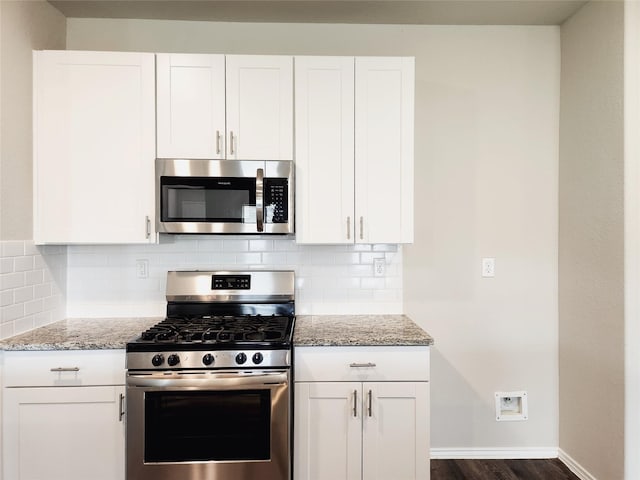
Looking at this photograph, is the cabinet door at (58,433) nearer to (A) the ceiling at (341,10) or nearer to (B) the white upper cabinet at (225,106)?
(B) the white upper cabinet at (225,106)

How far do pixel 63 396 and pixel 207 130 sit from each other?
58.6 inches

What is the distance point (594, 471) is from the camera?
2.25 meters

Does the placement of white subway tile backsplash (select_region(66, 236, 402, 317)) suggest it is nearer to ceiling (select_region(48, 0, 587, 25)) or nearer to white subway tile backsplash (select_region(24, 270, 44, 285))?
white subway tile backsplash (select_region(24, 270, 44, 285))

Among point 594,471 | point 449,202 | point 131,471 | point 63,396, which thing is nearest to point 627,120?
point 449,202

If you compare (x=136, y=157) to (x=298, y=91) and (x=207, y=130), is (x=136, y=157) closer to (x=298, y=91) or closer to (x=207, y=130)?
(x=207, y=130)

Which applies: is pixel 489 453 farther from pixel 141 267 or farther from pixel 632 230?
pixel 141 267

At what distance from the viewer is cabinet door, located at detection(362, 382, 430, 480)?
1.92m

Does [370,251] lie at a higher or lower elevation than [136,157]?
lower

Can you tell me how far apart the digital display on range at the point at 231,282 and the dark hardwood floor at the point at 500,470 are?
5.28ft

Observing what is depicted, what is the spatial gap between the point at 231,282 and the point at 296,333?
2.00ft

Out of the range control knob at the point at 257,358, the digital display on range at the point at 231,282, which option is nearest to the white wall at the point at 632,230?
the range control knob at the point at 257,358

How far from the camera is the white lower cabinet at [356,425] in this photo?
1.91m

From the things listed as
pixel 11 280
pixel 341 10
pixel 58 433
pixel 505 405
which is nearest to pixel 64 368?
pixel 58 433

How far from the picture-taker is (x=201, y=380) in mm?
1799
